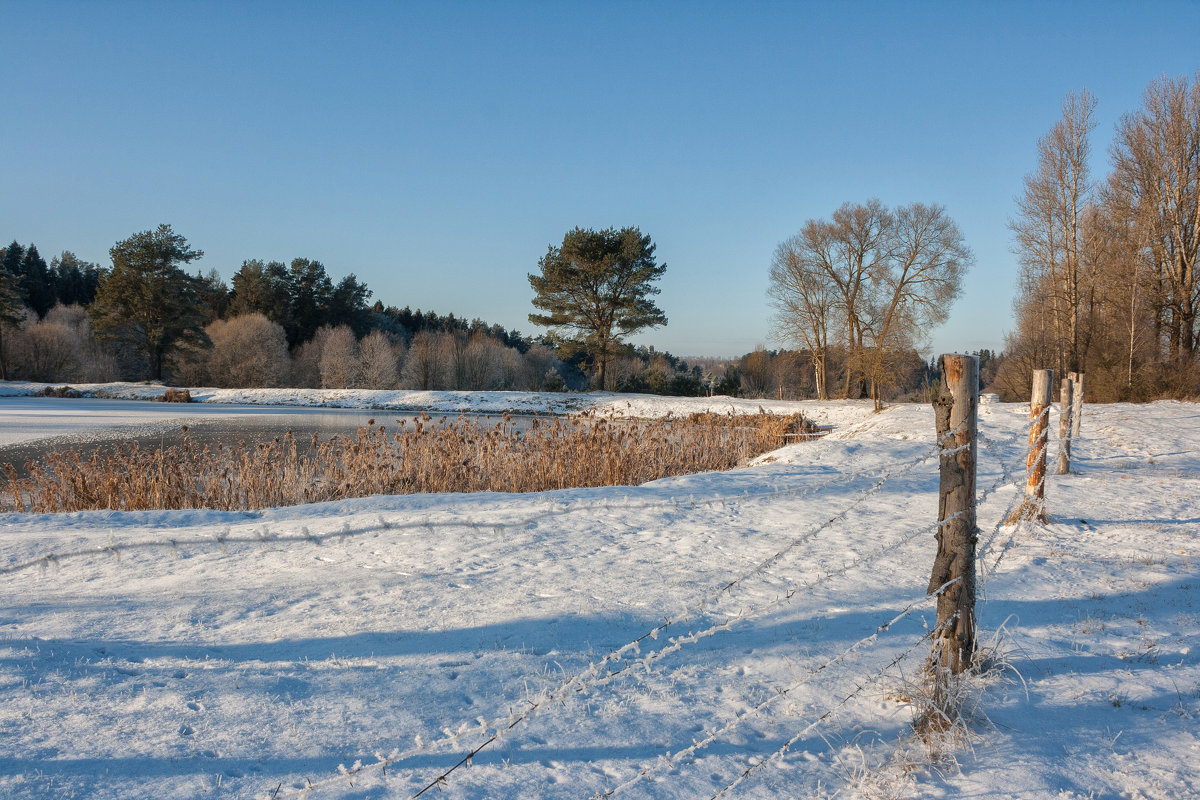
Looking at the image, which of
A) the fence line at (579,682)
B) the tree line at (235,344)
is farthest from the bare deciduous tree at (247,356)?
the fence line at (579,682)

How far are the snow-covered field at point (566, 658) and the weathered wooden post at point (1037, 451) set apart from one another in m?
0.23

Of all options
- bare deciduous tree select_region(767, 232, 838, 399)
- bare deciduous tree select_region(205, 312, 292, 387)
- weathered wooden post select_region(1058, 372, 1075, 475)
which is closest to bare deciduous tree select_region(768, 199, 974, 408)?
bare deciduous tree select_region(767, 232, 838, 399)

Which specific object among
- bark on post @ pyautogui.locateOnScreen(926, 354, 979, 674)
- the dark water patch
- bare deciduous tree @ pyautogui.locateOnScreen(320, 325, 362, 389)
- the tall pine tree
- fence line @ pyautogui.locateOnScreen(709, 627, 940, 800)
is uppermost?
the tall pine tree

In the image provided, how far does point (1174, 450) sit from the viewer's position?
10.6 m

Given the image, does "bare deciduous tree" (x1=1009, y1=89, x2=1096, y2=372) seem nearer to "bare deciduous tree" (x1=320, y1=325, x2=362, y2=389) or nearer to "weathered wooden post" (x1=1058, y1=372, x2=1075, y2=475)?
"weathered wooden post" (x1=1058, y1=372, x2=1075, y2=475)

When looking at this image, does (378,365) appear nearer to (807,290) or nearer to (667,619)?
(807,290)

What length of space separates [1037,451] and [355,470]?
7.12 m

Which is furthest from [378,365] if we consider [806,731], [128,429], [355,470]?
[806,731]

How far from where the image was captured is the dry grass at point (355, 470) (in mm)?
6992

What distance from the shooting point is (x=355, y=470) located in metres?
7.77

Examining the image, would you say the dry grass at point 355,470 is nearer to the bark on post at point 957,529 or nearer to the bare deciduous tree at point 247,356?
the bark on post at point 957,529

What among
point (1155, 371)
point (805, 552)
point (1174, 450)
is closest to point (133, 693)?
point (805, 552)

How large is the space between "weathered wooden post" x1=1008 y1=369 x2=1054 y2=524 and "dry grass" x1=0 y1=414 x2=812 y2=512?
4.67 meters

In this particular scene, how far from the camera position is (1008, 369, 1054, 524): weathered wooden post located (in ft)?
17.5
